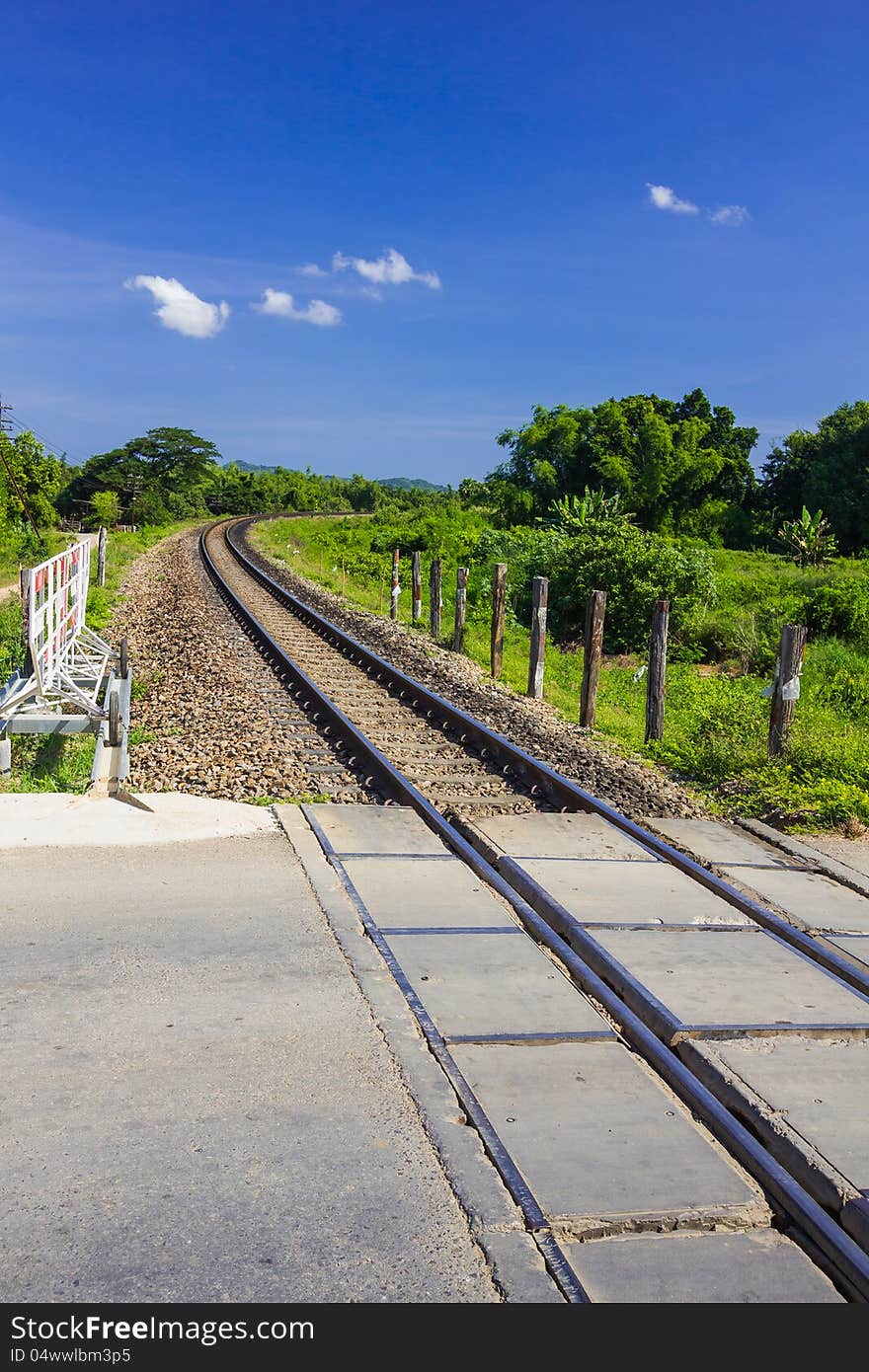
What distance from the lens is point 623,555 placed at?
64.7ft

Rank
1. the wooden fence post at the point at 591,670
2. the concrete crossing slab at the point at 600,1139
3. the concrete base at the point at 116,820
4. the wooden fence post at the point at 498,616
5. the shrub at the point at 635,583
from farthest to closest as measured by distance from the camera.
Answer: the shrub at the point at 635,583, the wooden fence post at the point at 498,616, the wooden fence post at the point at 591,670, the concrete base at the point at 116,820, the concrete crossing slab at the point at 600,1139

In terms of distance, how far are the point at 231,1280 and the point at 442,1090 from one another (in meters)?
1.16

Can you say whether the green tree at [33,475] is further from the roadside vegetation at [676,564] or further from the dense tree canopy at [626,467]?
the dense tree canopy at [626,467]

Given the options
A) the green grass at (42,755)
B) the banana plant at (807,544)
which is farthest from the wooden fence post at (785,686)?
the banana plant at (807,544)

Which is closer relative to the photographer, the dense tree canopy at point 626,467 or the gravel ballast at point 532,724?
the gravel ballast at point 532,724

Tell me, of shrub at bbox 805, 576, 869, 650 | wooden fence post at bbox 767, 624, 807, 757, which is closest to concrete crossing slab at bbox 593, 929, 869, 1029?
wooden fence post at bbox 767, 624, 807, 757

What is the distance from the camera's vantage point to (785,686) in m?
9.37

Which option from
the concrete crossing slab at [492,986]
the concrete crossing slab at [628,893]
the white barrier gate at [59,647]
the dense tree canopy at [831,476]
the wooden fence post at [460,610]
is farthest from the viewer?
the dense tree canopy at [831,476]

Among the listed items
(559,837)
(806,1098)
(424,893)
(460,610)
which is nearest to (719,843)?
(559,837)

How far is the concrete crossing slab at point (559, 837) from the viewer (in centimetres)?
692

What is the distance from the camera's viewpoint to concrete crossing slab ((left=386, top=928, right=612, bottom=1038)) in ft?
14.4

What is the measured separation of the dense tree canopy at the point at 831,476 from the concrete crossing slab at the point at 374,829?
35.2m

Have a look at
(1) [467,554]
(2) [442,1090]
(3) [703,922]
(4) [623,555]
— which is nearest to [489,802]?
(3) [703,922]

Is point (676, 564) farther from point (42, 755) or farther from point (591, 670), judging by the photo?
point (42, 755)
